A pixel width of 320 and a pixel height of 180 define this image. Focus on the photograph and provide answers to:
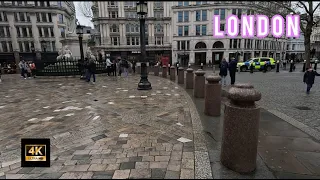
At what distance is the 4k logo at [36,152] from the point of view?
8.22 feet

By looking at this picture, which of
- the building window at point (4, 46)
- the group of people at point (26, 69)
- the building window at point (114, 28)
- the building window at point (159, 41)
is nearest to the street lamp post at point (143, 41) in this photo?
the group of people at point (26, 69)

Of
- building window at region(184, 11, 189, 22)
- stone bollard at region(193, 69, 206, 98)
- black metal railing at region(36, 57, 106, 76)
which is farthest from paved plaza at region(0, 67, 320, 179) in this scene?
building window at region(184, 11, 189, 22)

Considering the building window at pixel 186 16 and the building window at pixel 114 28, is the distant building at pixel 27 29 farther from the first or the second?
the building window at pixel 186 16

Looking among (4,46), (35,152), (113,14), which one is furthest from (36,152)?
(4,46)

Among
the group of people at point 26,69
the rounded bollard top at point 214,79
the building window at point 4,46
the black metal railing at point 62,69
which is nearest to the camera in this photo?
the rounded bollard top at point 214,79

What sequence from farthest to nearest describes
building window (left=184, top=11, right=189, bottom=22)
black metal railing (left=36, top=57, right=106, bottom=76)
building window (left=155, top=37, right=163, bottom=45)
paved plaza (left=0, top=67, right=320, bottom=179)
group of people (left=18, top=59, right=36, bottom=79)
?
building window (left=155, top=37, right=163, bottom=45), building window (left=184, top=11, right=189, bottom=22), group of people (left=18, top=59, right=36, bottom=79), black metal railing (left=36, top=57, right=106, bottom=76), paved plaza (left=0, top=67, right=320, bottom=179)

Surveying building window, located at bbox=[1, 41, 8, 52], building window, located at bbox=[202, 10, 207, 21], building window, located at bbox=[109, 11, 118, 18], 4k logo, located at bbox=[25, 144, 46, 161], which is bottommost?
4k logo, located at bbox=[25, 144, 46, 161]

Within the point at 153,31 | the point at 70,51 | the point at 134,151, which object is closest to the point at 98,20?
the point at 153,31

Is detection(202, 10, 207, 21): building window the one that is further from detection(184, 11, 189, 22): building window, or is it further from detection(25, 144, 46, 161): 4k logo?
detection(25, 144, 46, 161): 4k logo

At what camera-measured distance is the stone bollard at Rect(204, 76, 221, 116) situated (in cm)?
548

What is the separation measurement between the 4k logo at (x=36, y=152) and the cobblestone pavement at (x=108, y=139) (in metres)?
0.41

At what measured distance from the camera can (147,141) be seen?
13.0 feet

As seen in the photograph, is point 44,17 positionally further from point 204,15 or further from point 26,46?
point 204,15

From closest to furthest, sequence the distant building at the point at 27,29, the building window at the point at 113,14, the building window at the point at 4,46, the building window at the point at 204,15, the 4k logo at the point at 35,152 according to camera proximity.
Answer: the 4k logo at the point at 35,152
the building window at the point at 204,15
the distant building at the point at 27,29
the building window at the point at 4,46
the building window at the point at 113,14
